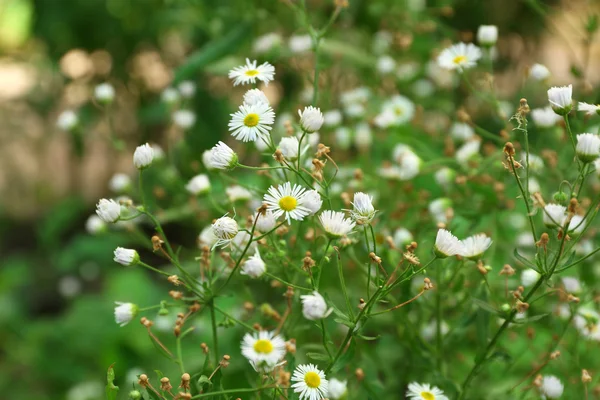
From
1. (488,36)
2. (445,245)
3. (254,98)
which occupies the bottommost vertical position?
(445,245)

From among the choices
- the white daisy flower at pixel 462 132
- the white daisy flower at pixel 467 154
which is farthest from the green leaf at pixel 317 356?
the white daisy flower at pixel 462 132

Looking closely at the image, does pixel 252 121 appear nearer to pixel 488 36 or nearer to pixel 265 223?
pixel 265 223

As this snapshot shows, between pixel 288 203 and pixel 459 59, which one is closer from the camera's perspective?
pixel 288 203

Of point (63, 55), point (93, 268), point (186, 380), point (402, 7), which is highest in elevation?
point (63, 55)

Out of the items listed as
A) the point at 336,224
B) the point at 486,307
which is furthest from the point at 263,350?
the point at 486,307

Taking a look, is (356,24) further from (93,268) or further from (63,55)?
(93,268)

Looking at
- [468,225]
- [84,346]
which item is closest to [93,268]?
[84,346]

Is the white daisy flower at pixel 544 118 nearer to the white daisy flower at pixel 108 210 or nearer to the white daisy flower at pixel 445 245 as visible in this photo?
the white daisy flower at pixel 445 245
